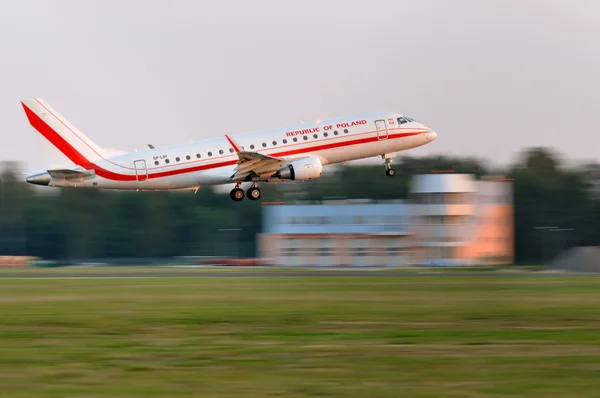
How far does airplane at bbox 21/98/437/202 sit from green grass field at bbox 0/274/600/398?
1094 centimetres

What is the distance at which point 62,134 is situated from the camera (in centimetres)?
6694

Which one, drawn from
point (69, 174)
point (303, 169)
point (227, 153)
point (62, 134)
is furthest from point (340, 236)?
point (69, 174)

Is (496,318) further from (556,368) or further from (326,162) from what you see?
(326,162)

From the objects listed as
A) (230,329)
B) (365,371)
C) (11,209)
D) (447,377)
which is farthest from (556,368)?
(11,209)

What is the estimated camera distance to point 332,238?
12688 centimetres

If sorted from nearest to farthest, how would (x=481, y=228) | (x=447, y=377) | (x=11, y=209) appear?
(x=447, y=377) < (x=481, y=228) < (x=11, y=209)

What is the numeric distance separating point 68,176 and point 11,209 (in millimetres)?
129810

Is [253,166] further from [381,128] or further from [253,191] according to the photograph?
[381,128]

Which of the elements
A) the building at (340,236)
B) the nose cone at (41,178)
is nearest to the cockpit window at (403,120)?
the nose cone at (41,178)

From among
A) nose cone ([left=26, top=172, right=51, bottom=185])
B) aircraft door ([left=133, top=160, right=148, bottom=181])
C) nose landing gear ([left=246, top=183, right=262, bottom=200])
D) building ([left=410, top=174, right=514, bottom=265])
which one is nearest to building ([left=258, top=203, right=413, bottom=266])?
building ([left=410, top=174, right=514, bottom=265])

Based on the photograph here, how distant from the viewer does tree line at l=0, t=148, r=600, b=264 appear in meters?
161

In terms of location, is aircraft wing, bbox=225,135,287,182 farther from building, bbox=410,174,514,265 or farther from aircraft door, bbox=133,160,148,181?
building, bbox=410,174,514,265

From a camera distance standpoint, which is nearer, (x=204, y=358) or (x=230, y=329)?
(x=204, y=358)

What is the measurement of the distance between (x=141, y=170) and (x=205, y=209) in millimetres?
124136
